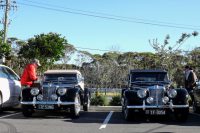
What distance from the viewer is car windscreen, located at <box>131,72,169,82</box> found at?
49.0 feet

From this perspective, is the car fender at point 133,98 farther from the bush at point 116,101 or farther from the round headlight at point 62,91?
the bush at point 116,101

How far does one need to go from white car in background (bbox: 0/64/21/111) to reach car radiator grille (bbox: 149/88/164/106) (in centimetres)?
481

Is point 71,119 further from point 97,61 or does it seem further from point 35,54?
point 97,61

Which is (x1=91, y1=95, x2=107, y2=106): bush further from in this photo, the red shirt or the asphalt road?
the asphalt road

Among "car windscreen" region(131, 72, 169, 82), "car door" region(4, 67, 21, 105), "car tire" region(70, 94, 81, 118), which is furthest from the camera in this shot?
"car door" region(4, 67, 21, 105)

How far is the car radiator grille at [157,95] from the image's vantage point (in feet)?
42.4

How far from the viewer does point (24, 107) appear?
13836mm

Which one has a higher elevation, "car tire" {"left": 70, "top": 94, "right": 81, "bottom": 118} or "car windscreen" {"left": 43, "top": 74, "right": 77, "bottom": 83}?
"car windscreen" {"left": 43, "top": 74, "right": 77, "bottom": 83}

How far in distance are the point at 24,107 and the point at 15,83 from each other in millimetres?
1965

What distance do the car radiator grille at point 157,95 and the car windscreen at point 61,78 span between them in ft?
12.1

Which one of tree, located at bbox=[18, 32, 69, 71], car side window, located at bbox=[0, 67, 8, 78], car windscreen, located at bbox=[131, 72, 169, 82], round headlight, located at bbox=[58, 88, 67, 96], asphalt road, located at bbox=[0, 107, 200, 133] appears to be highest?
tree, located at bbox=[18, 32, 69, 71]

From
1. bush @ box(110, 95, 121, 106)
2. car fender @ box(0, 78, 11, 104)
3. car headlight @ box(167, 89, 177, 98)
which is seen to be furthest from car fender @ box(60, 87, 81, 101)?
bush @ box(110, 95, 121, 106)

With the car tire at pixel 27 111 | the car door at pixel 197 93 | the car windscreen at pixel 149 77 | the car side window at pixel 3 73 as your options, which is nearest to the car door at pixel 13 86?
the car side window at pixel 3 73

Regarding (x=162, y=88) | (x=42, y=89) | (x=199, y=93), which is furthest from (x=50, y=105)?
(x=199, y=93)
